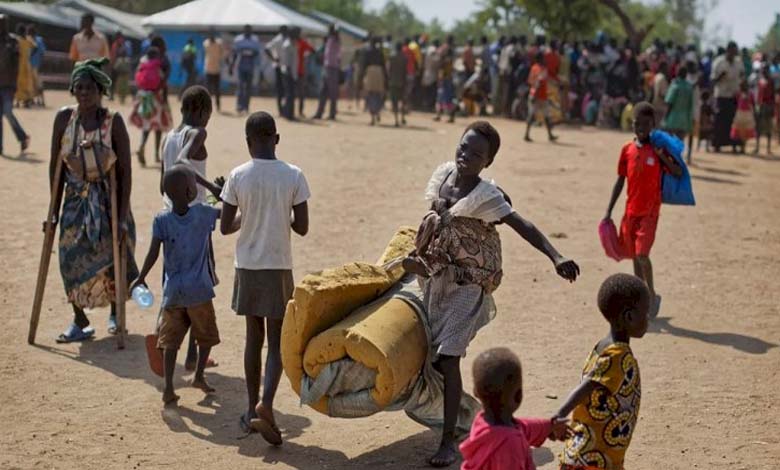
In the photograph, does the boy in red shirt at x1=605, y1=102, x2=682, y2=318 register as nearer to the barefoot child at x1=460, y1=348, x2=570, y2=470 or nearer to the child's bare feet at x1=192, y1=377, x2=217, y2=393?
the child's bare feet at x1=192, y1=377, x2=217, y2=393

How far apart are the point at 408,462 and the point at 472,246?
3.68 ft

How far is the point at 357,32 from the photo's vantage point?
40781 millimetres

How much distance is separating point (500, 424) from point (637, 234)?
16.6ft

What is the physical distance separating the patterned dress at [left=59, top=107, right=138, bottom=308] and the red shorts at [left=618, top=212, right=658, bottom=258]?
3.60 m

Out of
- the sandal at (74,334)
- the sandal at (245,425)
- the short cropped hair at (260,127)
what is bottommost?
the sandal at (74,334)

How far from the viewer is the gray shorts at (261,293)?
5867 millimetres

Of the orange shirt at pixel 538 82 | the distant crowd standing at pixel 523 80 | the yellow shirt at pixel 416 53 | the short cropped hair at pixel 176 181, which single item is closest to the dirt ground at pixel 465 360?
the short cropped hair at pixel 176 181

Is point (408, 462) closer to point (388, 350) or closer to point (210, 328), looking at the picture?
point (388, 350)

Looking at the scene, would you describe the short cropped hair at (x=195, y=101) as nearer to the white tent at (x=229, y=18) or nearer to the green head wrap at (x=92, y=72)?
the green head wrap at (x=92, y=72)

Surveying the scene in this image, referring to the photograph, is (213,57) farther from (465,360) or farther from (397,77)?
(465,360)

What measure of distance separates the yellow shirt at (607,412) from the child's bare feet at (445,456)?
125cm

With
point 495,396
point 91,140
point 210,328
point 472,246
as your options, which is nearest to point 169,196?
point 210,328

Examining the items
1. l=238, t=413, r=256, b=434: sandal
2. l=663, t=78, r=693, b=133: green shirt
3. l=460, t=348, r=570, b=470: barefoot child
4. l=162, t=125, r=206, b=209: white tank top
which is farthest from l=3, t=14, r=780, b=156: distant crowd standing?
l=460, t=348, r=570, b=470: barefoot child

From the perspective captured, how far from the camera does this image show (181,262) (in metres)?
6.45
